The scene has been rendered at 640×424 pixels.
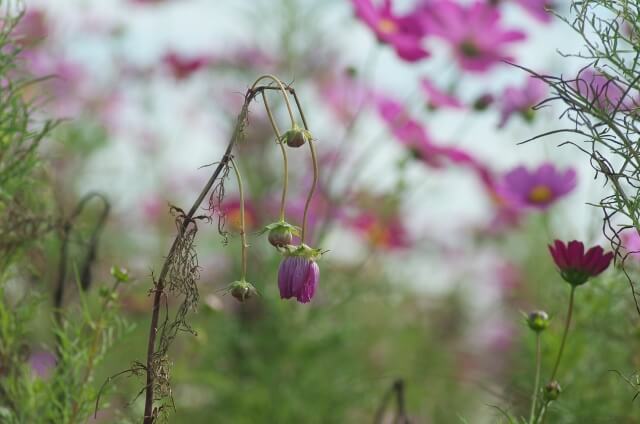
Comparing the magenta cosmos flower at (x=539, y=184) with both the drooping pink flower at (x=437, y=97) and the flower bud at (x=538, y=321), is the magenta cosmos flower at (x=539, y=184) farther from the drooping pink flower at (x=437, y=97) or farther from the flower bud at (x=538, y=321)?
the flower bud at (x=538, y=321)

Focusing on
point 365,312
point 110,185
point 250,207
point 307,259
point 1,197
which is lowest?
point 307,259

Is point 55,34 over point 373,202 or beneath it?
over

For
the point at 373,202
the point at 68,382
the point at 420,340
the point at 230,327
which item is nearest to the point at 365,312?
the point at 420,340

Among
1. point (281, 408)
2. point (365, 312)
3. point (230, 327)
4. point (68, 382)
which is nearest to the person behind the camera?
point (68, 382)

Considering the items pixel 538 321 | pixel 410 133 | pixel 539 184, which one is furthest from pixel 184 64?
pixel 538 321

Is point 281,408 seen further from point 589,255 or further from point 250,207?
point 589,255

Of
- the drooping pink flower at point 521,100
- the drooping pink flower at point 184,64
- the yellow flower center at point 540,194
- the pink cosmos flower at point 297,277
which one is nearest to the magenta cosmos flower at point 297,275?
the pink cosmos flower at point 297,277

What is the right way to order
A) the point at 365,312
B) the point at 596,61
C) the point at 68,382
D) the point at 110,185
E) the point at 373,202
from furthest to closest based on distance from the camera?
1. the point at 365,312
2. the point at 110,185
3. the point at 373,202
4. the point at 68,382
5. the point at 596,61
